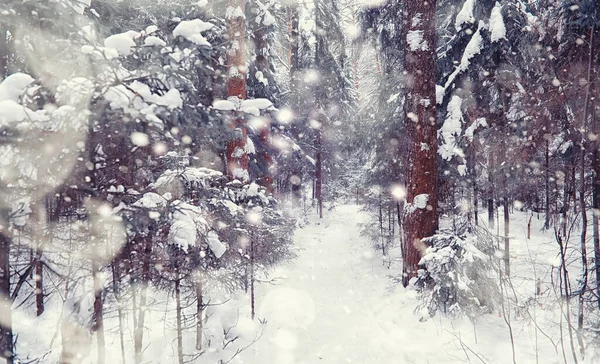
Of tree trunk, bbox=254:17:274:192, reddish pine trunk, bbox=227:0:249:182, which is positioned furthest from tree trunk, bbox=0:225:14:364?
tree trunk, bbox=254:17:274:192

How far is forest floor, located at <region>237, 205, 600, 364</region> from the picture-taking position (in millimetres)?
4766

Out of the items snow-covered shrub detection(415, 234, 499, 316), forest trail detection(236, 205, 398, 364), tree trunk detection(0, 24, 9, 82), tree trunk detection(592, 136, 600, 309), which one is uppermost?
tree trunk detection(0, 24, 9, 82)

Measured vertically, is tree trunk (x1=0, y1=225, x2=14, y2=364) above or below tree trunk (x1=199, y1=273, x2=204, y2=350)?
above

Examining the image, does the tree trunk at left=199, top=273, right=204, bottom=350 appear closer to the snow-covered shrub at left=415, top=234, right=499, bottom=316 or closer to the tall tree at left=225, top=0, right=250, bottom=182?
the tall tree at left=225, top=0, right=250, bottom=182

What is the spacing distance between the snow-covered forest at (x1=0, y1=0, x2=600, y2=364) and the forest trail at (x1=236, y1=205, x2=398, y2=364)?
0.06 meters

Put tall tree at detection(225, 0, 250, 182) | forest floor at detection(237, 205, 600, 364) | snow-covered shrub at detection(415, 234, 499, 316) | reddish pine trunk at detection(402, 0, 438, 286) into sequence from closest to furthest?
forest floor at detection(237, 205, 600, 364) → snow-covered shrub at detection(415, 234, 499, 316) → reddish pine trunk at detection(402, 0, 438, 286) → tall tree at detection(225, 0, 250, 182)

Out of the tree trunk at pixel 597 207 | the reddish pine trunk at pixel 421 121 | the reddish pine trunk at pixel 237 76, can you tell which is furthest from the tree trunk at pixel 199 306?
the tree trunk at pixel 597 207

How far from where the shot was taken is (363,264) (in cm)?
1119

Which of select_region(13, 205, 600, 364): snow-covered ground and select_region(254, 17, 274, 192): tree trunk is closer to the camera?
select_region(13, 205, 600, 364): snow-covered ground

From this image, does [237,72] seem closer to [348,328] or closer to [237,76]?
[237,76]

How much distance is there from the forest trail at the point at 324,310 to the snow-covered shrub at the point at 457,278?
118 centimetres

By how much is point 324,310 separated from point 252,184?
Result: 323 centimetres

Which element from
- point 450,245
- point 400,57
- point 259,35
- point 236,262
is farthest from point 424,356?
point 259,35

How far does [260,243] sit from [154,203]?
355 centimetres
